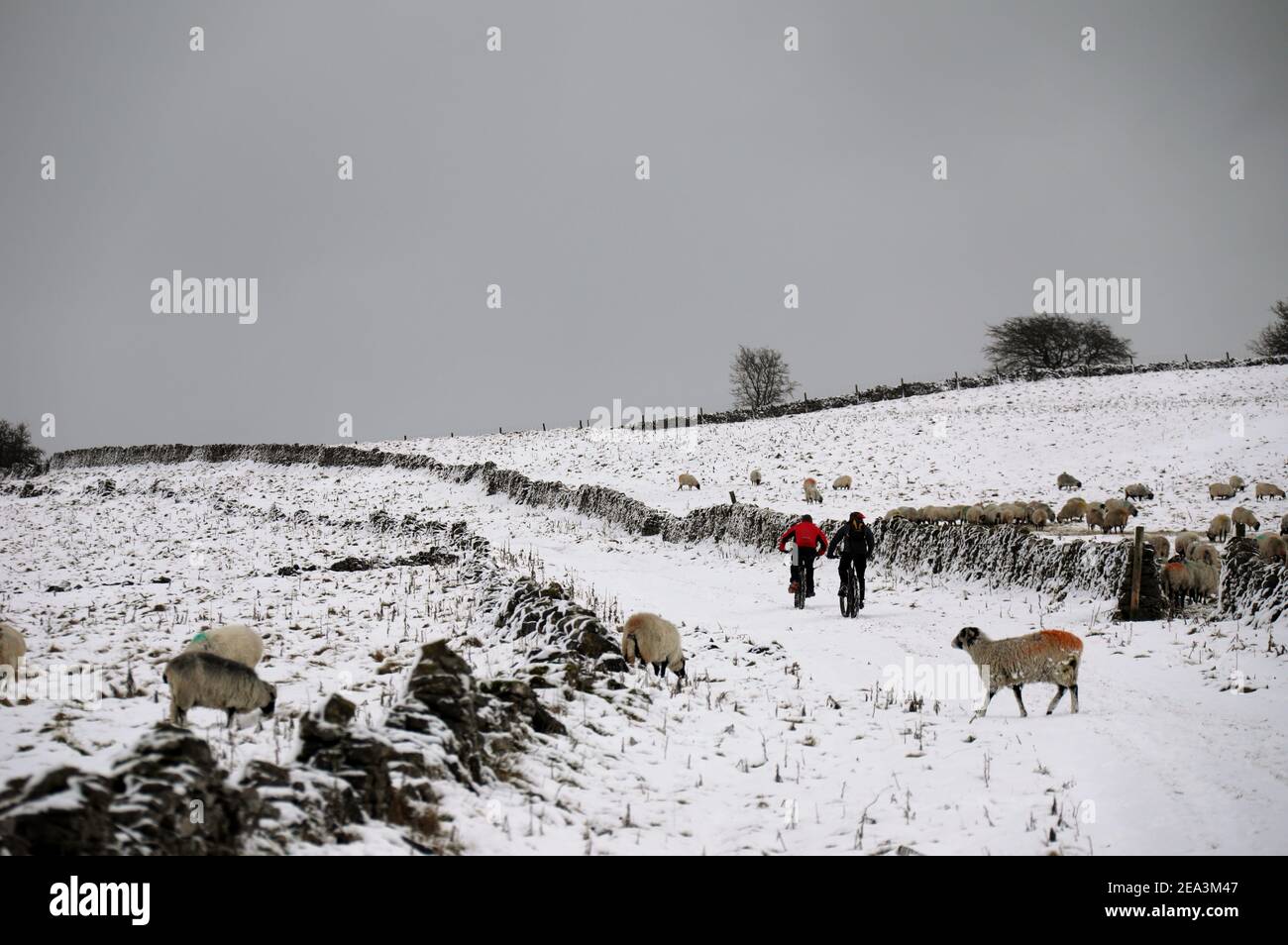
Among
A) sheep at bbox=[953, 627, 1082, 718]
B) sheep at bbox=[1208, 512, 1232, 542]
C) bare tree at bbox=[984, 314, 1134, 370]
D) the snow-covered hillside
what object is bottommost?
sheep at bbox=[953, 627, 1082, 718]

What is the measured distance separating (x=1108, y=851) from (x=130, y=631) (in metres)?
13.3

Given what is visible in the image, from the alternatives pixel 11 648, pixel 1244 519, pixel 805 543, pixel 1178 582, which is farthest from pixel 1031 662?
pixel 1244 519

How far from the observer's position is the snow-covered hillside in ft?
113

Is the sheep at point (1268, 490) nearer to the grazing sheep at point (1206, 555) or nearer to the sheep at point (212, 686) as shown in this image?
the grazing sheep at point (1206, 555)

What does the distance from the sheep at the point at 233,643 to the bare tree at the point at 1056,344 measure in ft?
248

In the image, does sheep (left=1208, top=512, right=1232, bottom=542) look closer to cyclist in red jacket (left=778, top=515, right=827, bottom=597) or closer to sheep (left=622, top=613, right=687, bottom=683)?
cyclist in red jacket (left=778, top=515, right=827, bottom=597)

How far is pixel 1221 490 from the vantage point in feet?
97.5

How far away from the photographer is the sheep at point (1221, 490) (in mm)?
29703

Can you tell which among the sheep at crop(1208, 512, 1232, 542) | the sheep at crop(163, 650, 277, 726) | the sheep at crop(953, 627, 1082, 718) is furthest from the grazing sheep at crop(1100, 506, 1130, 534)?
the sheep at crop(163, 650, 277, 726)

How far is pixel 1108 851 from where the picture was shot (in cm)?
584

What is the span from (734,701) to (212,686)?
610cm

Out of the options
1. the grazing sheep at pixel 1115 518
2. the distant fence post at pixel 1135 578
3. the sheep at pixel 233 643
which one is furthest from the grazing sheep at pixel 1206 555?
the sheep at pixel 233 643

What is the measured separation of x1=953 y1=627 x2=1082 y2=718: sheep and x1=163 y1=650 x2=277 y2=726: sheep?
816 centimetres
